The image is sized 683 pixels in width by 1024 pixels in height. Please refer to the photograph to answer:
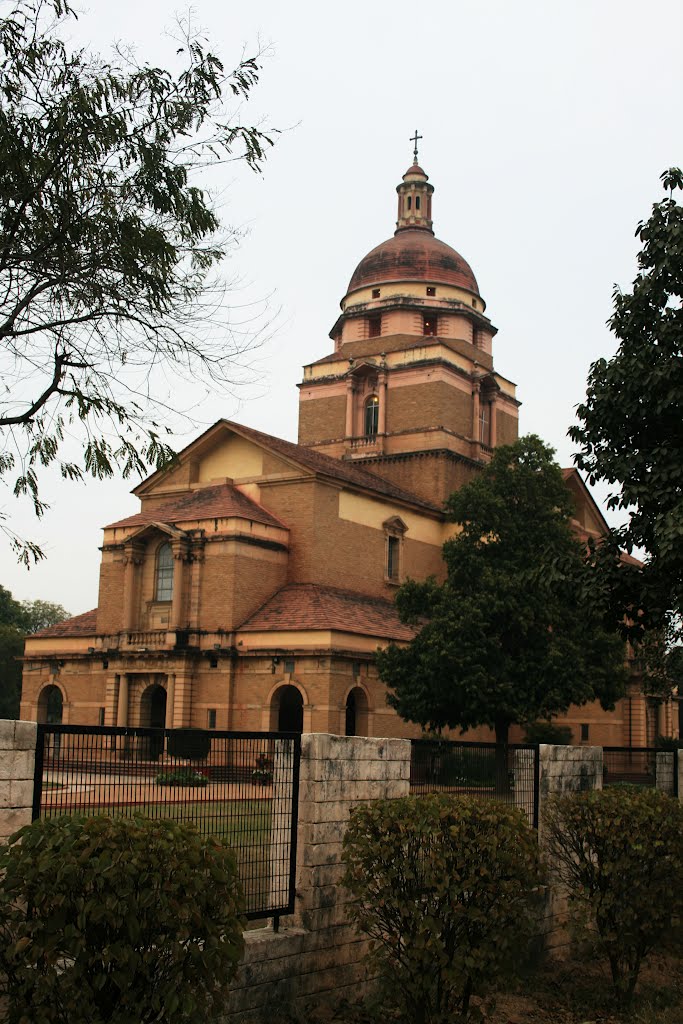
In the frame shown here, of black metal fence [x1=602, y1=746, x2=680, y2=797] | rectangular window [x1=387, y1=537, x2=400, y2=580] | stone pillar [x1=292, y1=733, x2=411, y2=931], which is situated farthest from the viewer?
rectangular window [x1=387, y1=537, x2=400, y2=580]

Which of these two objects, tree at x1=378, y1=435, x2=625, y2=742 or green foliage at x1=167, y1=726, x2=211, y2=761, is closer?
green foliage at x1=167, y1=726, x2=211, y2=761

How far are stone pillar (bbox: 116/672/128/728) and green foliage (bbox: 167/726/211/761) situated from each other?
34553 millimetres

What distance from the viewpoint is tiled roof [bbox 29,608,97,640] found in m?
46.4

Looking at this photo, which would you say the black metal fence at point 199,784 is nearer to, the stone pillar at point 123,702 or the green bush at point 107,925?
the green bush at point 107,925

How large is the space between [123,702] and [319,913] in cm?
3370

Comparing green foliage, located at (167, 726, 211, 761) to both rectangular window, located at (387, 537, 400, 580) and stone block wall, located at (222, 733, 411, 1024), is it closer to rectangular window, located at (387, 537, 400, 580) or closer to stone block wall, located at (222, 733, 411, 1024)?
stone block wall, located at (222, 733, 411, 1024)

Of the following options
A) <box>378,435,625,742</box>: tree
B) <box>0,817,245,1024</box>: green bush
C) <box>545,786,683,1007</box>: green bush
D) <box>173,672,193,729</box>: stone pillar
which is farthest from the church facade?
<box>0,817,245,1024</box>: green bush

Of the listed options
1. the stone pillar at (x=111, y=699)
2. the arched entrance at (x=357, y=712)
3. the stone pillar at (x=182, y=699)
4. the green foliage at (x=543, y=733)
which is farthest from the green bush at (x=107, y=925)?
the green foliage at (x=543, y=733)

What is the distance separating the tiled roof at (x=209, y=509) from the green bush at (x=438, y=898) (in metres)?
32.8

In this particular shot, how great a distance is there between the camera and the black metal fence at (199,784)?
8609 millimetres

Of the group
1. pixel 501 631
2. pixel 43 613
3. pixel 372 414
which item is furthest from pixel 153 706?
pixel 43 613

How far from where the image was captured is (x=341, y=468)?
1918 inches

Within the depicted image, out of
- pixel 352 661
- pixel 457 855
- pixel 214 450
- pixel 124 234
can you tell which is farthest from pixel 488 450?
pixel 457 855

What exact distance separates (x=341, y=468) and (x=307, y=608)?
9.14 metres
